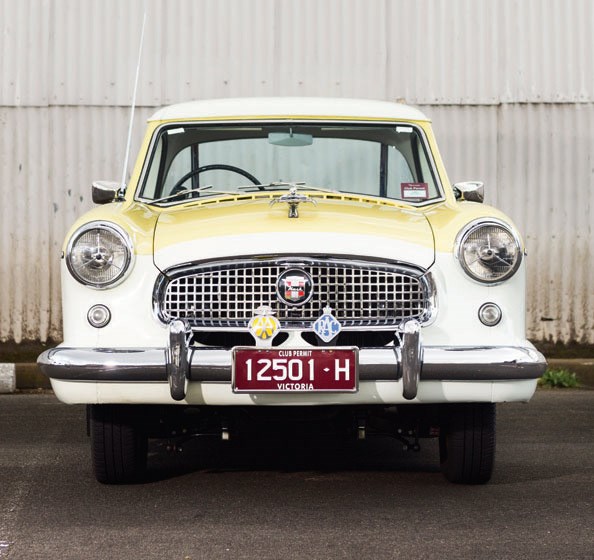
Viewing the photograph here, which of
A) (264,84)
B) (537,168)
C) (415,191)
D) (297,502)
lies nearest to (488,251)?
(415,191)

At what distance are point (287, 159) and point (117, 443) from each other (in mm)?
1743

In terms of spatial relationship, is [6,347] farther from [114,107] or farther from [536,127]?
[536,127]

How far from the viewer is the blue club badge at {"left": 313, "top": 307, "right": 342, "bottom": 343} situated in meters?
4.85

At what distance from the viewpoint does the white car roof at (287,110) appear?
6297mm

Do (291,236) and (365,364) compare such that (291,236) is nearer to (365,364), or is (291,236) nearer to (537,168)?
(365,364)

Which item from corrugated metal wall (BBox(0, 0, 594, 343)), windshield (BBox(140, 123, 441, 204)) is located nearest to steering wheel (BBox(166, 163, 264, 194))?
windshield (BBox(140, 123, 441, 204))

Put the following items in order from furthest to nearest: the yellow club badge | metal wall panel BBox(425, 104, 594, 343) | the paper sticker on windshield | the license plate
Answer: metal wall panel BBox(425, 104, 594, 343) < the paper sticker on windshield < the yellow club badge < the license plate

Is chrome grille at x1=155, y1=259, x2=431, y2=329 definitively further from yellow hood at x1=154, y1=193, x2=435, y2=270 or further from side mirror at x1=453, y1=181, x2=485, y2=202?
side mirror at x1=453, y1=181, x2=485, y2=202

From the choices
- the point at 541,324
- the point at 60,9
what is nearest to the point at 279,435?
the point at 541,324

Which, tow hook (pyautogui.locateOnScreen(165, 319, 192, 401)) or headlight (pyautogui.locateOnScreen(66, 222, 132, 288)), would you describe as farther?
headlight (pyautogui.locateOnScreen(66, 222, 132, 288))

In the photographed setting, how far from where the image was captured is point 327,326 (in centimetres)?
486

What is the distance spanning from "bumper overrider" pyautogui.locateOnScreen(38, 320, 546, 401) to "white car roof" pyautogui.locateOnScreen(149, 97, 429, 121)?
1747mm

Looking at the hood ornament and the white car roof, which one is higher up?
the white car roof

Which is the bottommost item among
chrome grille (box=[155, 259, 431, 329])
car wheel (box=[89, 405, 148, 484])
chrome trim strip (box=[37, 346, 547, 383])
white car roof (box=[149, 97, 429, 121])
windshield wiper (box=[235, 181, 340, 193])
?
car wheel (box=[89, 405, 148, 484])
